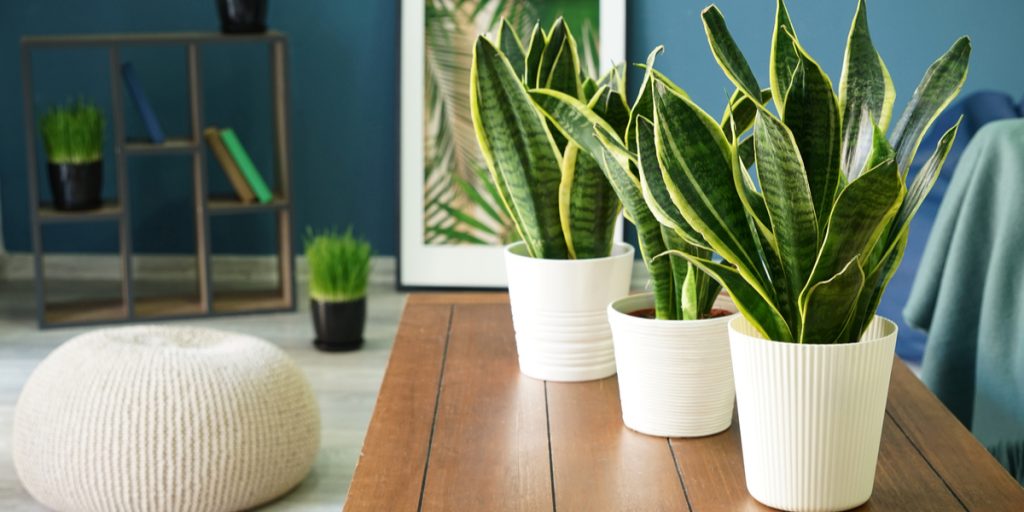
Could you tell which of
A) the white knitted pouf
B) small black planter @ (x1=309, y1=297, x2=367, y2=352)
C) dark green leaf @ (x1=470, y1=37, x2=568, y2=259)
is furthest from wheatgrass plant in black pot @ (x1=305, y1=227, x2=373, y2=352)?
dark green leaf @ (x1=470, y1=37, x2=568, y2=259)

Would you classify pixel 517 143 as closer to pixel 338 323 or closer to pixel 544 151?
pixel 544 151

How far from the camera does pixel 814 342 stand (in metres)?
0.89

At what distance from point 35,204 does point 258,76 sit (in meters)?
0.86

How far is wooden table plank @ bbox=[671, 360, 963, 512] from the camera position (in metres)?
0.90

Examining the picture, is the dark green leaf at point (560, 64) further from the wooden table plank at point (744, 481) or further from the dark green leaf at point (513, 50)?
the wooden table plank at point (744, 481)

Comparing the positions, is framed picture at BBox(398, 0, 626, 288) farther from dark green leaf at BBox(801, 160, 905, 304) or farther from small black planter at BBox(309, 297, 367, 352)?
dark green leaf at BBox(801, 160, 905, 304)

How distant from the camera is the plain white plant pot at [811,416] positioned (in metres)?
0.85

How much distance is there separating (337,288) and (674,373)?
205 centimetres

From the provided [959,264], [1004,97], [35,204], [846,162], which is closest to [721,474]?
[846,162]

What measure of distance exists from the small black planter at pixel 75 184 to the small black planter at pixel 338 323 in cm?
77

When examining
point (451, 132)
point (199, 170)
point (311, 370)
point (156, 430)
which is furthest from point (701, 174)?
point (451, 132)

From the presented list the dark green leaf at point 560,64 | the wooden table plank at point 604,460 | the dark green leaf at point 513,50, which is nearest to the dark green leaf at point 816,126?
the wooden table plank at point 604,460

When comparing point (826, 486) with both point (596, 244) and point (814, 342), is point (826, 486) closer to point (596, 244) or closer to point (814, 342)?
point (814, 342)

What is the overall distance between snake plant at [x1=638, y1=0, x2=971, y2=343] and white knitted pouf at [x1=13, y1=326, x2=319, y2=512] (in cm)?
126
